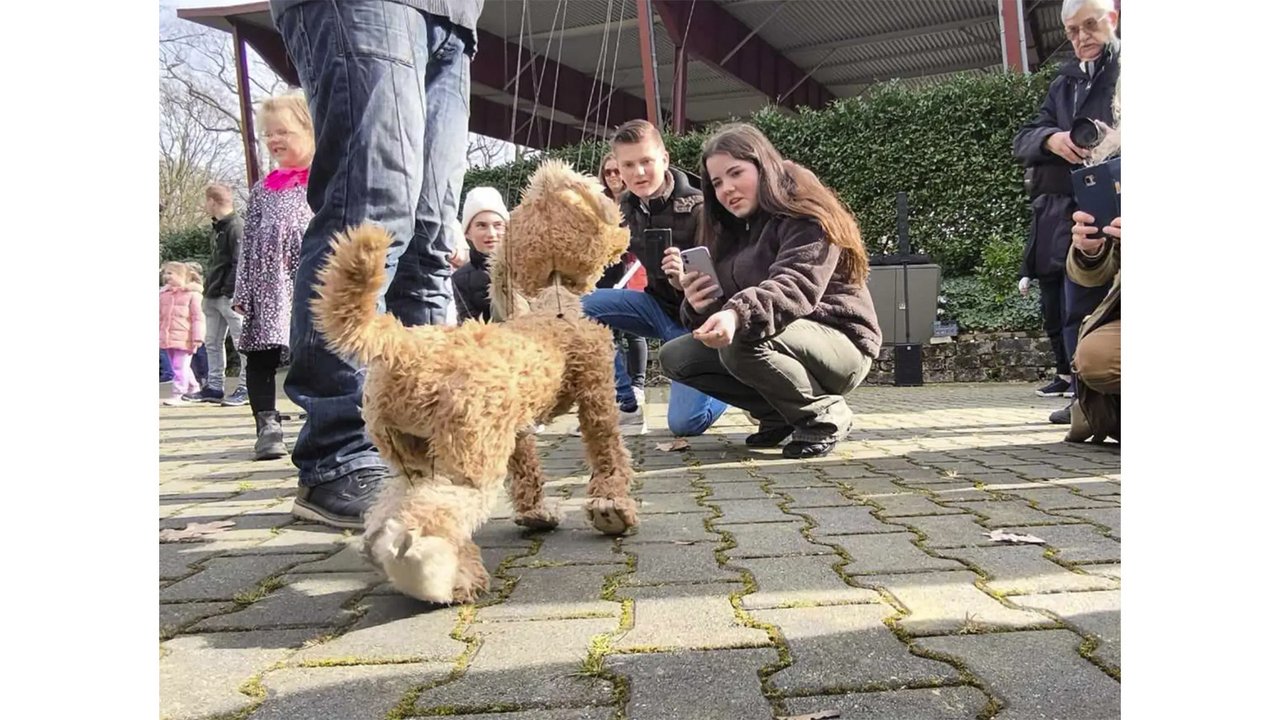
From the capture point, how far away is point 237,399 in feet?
27.7

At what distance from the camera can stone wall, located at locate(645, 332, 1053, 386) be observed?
30.4 ft

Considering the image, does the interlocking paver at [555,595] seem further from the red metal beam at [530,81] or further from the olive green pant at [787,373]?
the red metal beam at [530,81]

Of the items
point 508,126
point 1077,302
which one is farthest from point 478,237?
point 1077,302

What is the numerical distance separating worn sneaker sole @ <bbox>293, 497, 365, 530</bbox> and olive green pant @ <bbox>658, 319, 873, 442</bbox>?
6.07 ft

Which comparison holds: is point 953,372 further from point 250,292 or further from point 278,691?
point 278,691

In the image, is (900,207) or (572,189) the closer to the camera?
(572,189)

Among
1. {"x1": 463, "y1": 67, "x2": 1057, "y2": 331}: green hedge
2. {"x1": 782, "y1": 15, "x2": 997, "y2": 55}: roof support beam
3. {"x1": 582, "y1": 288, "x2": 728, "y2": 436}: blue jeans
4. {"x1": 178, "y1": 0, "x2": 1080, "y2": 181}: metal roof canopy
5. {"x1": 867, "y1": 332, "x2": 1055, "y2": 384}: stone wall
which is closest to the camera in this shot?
{"x1": 582, "y1": 288, "x2": 728, "y2": 436}: blue jeans

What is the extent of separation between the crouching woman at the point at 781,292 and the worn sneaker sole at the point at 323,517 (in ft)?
5.70

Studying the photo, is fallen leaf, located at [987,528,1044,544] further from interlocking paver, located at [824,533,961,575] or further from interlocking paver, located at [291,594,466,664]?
interlocking paver, located at [291,594,466,664]

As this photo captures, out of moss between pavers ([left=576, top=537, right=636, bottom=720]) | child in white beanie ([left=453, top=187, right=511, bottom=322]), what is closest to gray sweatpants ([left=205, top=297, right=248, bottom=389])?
child in white beanie ([left=453, top=187, right=511, bottom=322])

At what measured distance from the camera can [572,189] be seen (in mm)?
2137
